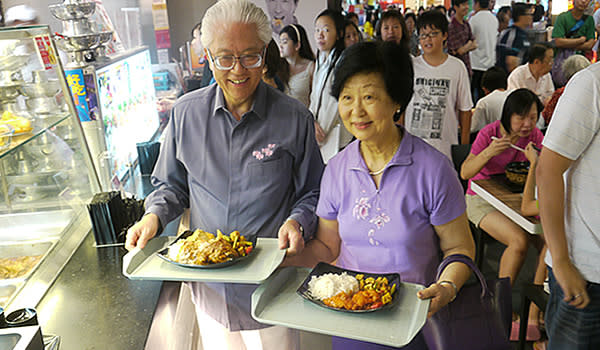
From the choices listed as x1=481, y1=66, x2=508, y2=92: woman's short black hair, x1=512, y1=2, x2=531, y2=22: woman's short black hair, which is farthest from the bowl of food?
x1=512, y1=2, x2=531, y2=22: woman's short black hair

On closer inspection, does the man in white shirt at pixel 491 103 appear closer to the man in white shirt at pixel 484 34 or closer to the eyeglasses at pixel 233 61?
the man in white shirt at pixel 484 34

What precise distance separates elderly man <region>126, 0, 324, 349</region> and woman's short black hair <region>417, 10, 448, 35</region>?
238 centimetres

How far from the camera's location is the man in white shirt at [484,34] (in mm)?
6930

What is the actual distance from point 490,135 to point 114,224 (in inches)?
96.9

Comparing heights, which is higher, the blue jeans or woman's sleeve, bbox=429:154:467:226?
woman's sleeve, bbox=429:154:467:226

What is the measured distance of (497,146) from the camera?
10.5ft

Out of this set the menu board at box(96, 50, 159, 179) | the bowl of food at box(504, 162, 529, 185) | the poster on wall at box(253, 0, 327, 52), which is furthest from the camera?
the poster on wall at box(253, 0, 327, 52)

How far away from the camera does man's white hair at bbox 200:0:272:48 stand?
1616 millimetres

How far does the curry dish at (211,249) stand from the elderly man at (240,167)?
14 centimetres

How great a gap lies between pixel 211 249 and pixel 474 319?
818 millimetres

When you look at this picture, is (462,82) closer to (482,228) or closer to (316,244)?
(482,228)

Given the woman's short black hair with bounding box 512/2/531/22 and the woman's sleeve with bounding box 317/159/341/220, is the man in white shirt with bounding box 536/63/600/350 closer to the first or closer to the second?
the woman's sleeve with bounding box 317/159/341/220

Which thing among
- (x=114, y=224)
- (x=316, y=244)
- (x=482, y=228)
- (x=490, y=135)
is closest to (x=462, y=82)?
(x=490, y=135)

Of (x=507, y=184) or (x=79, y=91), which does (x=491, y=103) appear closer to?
(x=507, y=184)
